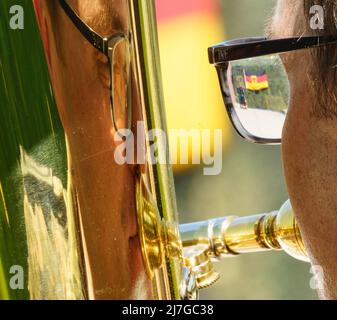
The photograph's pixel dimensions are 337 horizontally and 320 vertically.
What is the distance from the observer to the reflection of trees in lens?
833mm

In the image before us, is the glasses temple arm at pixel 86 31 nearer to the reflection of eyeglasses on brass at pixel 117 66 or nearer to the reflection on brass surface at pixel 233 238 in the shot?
the reflection of eyeglasses on brass at pixel 117 66

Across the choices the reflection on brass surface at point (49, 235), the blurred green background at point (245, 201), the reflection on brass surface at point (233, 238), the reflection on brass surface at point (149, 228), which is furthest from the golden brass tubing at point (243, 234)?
the blurred green background at point (245, 201)

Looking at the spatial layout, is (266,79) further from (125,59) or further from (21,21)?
(21,21)

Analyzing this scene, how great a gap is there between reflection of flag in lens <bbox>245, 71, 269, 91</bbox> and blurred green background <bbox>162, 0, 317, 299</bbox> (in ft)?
4.35

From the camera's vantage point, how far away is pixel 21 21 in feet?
1.75

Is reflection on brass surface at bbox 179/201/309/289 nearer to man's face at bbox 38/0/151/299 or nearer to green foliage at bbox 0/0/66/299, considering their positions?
man's face at bbox 38/0/151/299

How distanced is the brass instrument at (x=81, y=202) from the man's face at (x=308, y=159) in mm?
74

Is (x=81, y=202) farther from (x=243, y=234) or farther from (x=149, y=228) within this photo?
(x=243, y=234)

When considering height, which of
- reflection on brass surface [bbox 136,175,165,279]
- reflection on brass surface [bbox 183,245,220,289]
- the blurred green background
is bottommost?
the blurred green background

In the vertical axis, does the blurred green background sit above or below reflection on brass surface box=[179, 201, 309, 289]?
below

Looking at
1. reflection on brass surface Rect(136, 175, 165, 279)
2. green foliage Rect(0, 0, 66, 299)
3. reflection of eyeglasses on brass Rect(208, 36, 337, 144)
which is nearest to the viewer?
green foliage Rect(0, 0, 66, 299)

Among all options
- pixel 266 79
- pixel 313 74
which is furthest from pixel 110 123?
pixel 266 79

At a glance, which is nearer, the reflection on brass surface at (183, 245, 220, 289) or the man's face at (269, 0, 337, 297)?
the man's face at (269, 0, 337, 297)

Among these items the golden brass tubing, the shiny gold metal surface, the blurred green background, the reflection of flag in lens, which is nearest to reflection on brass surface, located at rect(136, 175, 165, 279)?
the shiny gold metal surface
